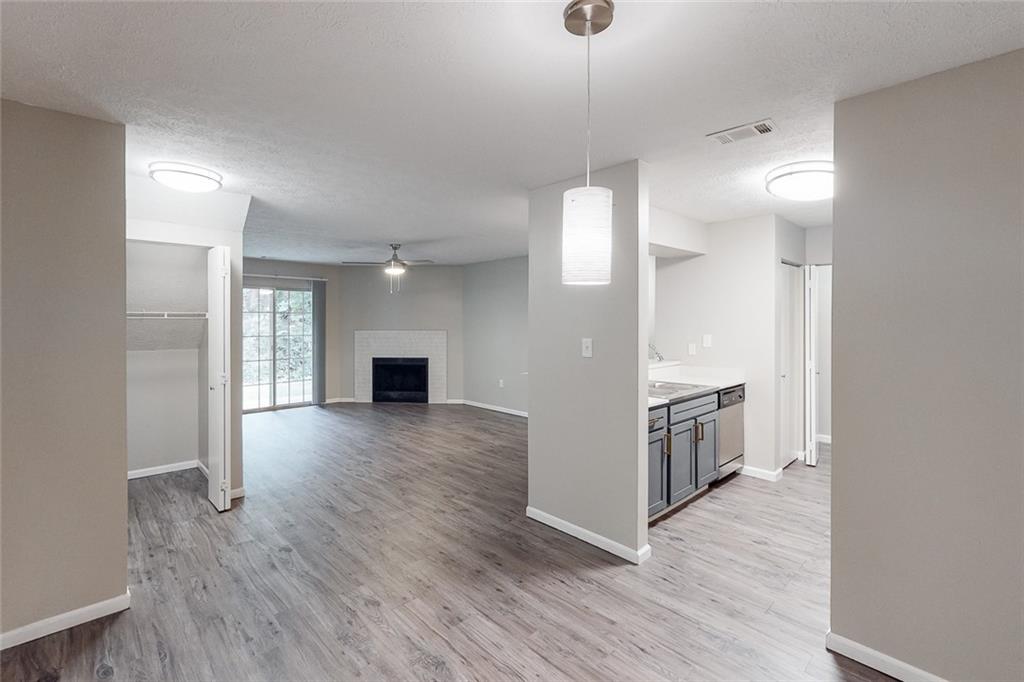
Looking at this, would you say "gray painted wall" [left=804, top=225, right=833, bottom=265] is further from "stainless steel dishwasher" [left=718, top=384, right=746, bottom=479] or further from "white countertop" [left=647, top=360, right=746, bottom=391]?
"stainless steel dishwasher" [left=718, top=384, right=746, bottom=479]

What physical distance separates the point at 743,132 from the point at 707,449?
8.41 feet

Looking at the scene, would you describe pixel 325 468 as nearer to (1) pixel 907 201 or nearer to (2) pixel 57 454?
(2) pixel 57 454

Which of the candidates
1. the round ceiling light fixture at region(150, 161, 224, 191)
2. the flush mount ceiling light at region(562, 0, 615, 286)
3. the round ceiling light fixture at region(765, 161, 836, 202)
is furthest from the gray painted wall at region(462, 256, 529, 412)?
the flush mount ceiling light at region(562, 0, 615, 286)

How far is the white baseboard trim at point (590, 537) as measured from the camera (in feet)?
9.54

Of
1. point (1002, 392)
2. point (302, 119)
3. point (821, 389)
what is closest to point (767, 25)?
point (1002, 392)

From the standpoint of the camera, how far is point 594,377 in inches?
123

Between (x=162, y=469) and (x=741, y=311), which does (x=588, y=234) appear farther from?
(x=162, y=469)

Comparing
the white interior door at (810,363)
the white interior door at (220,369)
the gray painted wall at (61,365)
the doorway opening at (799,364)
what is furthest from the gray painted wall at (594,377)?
the white interior door at (810,363)

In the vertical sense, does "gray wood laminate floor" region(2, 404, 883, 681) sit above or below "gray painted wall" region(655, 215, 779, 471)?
below

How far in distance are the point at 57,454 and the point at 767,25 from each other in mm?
3439

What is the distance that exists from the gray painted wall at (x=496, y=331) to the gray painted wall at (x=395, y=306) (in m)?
0.20

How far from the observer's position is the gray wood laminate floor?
6.68 feet

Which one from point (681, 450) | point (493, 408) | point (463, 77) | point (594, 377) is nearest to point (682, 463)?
point (681, 450)

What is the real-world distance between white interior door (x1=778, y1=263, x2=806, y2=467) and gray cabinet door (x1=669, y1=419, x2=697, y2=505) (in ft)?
4.72
